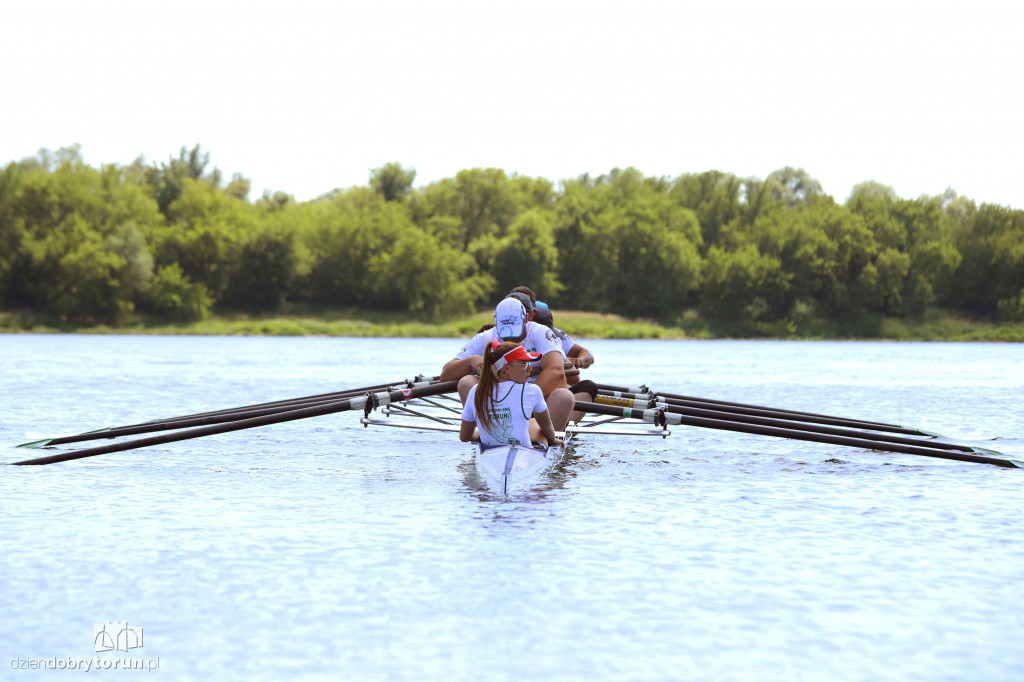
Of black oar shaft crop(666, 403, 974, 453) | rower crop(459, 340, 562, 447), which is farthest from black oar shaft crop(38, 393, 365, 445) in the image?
black oar shaft crop(666, 403, 974, 453)

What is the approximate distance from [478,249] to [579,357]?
74265mm

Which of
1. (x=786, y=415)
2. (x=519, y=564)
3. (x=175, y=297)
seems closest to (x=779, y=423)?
(x=786, y=415)

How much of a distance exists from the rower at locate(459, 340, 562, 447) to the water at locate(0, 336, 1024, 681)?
0.63 m

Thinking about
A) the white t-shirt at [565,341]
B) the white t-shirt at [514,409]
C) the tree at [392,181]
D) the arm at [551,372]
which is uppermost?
the tree at [392,181]

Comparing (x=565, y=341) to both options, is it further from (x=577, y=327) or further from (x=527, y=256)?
(x=527, y=256)

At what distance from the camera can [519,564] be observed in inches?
264

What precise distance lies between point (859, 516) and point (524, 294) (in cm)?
399

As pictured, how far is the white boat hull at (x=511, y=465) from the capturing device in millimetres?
8805

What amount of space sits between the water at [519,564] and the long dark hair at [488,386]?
2.59 ft

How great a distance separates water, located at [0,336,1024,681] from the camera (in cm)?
497

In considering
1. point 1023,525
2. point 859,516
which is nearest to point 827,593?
point 859,516

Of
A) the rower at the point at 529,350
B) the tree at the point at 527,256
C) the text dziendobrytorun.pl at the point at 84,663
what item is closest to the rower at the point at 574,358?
the rower at the point at 529,350

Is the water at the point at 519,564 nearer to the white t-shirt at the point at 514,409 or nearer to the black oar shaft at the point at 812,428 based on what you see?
the black oar shaft at the point at 812,428

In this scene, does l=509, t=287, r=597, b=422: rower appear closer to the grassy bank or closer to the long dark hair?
the long dark hair
